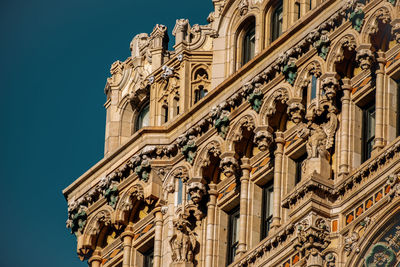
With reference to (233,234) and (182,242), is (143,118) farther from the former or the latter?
(233,234)

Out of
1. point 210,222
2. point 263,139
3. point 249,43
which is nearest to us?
point 263,139

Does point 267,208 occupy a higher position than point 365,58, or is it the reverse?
point 365,58

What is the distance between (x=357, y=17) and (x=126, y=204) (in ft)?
31.9

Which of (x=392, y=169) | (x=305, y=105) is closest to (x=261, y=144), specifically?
(x=305, y=105)

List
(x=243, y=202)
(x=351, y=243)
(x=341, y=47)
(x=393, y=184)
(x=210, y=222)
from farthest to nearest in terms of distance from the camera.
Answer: (x=210, y=222) → (x=243, y=202) → (x=341, y=47) → (x=351, y=243) → (x=393, y=184)

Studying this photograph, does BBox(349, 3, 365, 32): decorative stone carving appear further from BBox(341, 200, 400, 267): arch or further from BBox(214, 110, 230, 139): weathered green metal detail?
BBox(341, 200, 400, 267): arch

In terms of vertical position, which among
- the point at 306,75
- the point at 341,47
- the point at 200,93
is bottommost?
the point at 306,75

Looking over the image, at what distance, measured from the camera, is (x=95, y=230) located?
2581 inches

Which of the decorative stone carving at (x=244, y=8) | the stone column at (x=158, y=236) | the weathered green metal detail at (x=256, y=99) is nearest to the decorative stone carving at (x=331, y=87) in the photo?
the weathered green metal detail at (x=256, y=99)

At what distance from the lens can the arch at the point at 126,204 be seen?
211ft

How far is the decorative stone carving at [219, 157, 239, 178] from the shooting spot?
6072 centimetres

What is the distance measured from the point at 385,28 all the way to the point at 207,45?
8803 millimetres

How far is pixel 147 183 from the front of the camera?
6381cm

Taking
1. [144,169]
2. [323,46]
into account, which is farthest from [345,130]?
[144,169]
